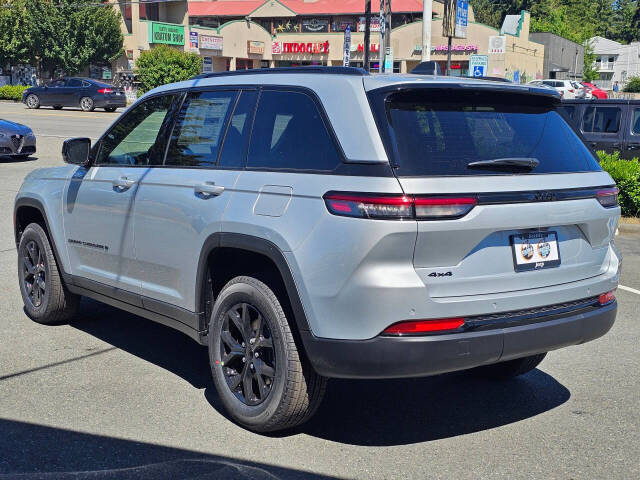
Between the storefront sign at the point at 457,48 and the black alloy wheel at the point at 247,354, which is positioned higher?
the storefront sign at the point at 457,48

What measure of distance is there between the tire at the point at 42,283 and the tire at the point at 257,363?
2.07m

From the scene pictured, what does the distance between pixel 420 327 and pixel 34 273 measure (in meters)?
3.81

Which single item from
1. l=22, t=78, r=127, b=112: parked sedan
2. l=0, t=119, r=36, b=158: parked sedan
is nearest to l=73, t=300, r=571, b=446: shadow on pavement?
l=0, t=119, r=36, b=158: parked sedan

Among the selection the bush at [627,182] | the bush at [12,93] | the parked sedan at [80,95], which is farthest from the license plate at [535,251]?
the bush at [12,93]

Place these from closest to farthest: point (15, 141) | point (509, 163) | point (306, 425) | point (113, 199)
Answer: point (509, 163), point (306, 425), point (113, 199), point (15, 141)

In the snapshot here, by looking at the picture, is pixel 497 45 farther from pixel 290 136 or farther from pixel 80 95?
pixel 290 136

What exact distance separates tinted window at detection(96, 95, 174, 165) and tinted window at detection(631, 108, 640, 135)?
1091 centimetres

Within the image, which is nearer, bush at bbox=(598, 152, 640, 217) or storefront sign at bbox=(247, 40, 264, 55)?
bush at bbox=(598, 152, 640, 217)

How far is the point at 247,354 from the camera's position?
4414mm

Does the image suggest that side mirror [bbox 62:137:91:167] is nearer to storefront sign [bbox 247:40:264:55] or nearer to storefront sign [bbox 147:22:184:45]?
storefront sign [bbox 147:22:184:45]

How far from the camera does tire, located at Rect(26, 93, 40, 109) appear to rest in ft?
126

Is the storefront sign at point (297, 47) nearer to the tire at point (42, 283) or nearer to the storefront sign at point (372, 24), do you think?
the storefront sign at point (372, 24)

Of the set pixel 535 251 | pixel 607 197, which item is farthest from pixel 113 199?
pixel 607 197

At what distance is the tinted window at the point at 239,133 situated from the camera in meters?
4.60
